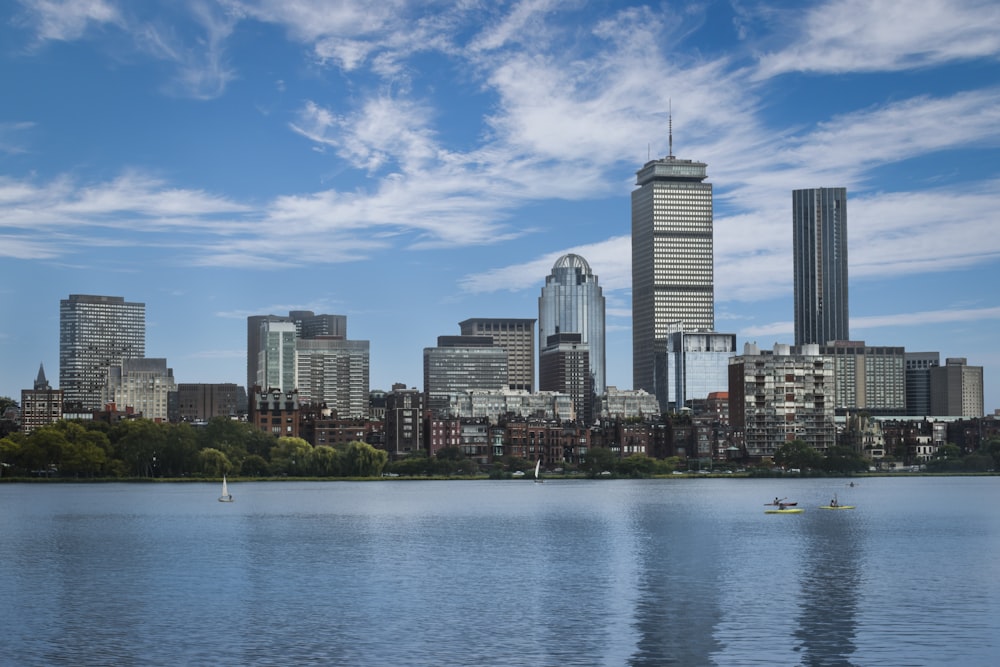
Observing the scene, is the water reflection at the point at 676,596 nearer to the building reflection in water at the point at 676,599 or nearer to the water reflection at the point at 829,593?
the building reflection in water at the point at 676,599

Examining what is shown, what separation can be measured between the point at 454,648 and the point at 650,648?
9.15 meters

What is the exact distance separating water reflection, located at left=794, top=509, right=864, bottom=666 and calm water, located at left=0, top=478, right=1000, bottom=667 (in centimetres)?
23

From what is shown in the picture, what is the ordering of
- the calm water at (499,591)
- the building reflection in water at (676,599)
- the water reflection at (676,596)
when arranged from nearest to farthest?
the building reflection in water at (676,599) → the water reflection at (676,596) → the calm water at (499,591)

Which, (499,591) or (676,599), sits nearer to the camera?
(676,599)

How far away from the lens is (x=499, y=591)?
85562 millimetres

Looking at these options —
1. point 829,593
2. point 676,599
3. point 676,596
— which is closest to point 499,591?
point 676,596

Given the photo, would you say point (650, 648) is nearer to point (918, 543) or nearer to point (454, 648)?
point (454, 648)

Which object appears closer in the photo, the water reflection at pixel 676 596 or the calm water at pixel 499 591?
the water reflection at pixel 676 596

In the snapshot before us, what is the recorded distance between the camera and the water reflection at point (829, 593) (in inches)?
2534

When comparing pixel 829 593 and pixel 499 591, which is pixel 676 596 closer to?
pixel 829 593

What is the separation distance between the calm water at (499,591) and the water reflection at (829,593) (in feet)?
0.77

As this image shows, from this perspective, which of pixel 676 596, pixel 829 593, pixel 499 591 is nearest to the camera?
pixel 676 596

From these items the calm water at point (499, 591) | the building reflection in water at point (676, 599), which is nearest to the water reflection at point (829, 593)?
the calm water at point (499, 591)

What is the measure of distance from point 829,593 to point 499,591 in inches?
788
